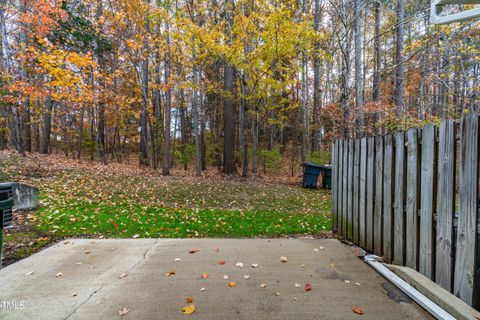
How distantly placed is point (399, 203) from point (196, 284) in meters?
2.17

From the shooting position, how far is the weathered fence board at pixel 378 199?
10.0 ft

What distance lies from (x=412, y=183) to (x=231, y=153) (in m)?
9.52

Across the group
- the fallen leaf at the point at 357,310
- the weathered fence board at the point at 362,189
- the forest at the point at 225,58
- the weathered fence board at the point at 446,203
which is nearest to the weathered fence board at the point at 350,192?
the weathered fence board at the point at 362,189

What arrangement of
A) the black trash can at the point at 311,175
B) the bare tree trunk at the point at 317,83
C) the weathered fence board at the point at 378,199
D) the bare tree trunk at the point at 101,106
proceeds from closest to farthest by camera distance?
the weathered fence board at the point at 378,199, the black trash can at the point at 311,175, the bare tree trunk at the point at 317,83, the bare tree trunk at the point at 101,106

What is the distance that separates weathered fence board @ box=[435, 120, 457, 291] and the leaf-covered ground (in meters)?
2.40

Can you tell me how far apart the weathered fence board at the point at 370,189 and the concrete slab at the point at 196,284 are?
1.08 feet

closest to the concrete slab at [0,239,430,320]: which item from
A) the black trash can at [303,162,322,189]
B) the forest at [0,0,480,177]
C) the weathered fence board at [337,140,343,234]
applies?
the weathered fence board at [337,140,343,234]

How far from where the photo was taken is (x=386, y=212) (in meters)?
2.96

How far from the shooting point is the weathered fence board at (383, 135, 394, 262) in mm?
2895

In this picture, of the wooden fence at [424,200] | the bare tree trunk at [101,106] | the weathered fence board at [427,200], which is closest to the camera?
the wooden fence at [424,200]

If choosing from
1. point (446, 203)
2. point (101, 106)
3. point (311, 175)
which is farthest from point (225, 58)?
point (101, 106)

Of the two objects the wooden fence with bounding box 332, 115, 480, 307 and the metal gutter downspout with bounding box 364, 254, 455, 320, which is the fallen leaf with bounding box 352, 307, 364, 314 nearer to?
the metal gutter downspout with bounding box 364, 254, 455, 320

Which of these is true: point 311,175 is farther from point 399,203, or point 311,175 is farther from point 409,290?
point 409,290

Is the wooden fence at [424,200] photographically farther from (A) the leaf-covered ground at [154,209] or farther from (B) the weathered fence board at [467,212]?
(A) the leaf-covered ground at [154,209]
